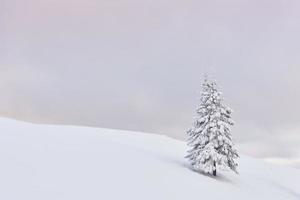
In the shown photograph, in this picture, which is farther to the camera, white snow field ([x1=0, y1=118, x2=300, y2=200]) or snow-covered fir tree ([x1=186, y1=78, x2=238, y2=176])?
snow-covered fir tree ([x1=186, y1=78, x2=238, y2=176])

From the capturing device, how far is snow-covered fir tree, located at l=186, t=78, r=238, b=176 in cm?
3759

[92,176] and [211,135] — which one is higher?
[211,135]

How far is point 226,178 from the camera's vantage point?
3922 cm

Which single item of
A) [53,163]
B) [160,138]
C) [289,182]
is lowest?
[53,163]

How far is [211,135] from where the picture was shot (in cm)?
3809

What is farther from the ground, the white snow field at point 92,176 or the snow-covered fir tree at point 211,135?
the snow-covered fir tree at point 211,135

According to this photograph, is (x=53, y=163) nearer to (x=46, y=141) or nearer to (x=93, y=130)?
(x=46, y=141)

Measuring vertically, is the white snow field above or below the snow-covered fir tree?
below

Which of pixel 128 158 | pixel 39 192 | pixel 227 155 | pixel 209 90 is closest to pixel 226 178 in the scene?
pixel 227 155

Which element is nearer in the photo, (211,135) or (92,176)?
(92,176)

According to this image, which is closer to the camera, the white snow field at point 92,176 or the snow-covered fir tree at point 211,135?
the white snow field at point 92,176

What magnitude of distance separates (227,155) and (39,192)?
851 inches

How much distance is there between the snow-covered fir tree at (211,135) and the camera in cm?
3759

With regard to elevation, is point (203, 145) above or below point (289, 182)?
below
